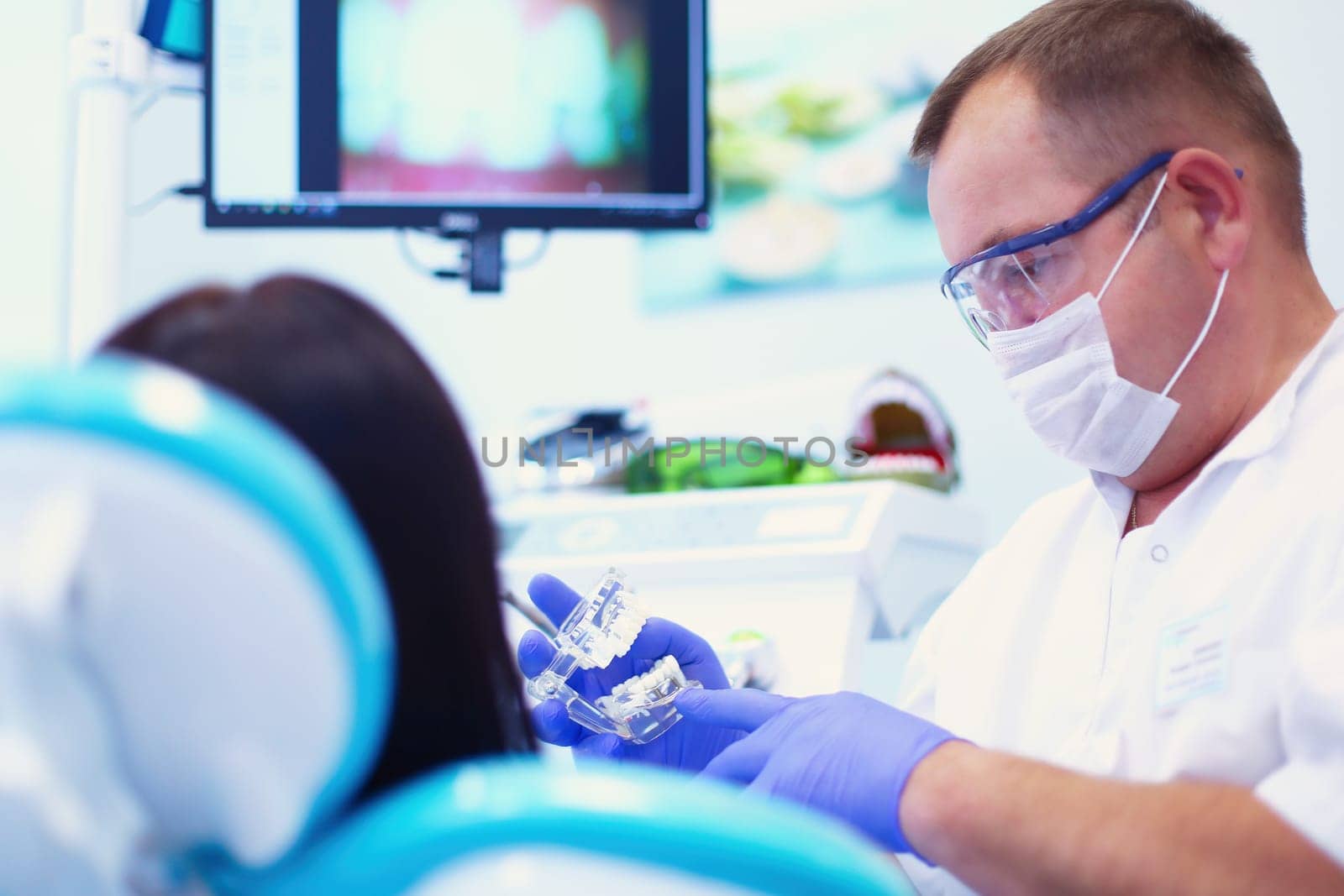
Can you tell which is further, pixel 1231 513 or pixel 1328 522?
pixel 1231 513

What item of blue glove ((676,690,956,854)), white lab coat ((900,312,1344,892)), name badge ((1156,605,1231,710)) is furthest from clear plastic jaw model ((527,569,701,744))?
name badge ((1156,605,1231,710))

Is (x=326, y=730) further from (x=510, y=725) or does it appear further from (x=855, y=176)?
(x=855, y=176)

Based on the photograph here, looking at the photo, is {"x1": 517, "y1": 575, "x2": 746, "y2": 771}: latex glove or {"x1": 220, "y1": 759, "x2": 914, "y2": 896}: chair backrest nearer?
{"x1": 220, "y1": 759, "x2": 914, "y2": 896}: chair backrest

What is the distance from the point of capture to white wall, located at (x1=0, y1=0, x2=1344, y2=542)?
2217mm

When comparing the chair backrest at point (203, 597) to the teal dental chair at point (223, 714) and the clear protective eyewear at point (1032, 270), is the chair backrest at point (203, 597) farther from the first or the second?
the clear protective eyewear at point (1032, 270)

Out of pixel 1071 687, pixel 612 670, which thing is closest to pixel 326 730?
pixel 612 670

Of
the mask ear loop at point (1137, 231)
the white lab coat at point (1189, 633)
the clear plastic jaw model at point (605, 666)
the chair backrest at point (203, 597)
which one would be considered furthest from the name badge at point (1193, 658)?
the chair backrest at point (203, 597)

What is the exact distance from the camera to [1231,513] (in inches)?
41.9

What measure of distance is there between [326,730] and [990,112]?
100cm

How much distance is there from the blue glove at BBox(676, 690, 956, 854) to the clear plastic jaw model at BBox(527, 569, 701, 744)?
0.48 feet

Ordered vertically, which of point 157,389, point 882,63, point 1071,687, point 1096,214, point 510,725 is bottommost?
point 1071,687

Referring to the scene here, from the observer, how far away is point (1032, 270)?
1.19 metres

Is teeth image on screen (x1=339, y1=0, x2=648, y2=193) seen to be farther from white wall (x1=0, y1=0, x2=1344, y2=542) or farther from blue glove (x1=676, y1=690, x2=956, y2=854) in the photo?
blue glove (x1=676, y1=690, x2=956, y2=854)

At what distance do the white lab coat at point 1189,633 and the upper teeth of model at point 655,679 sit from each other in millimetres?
290
